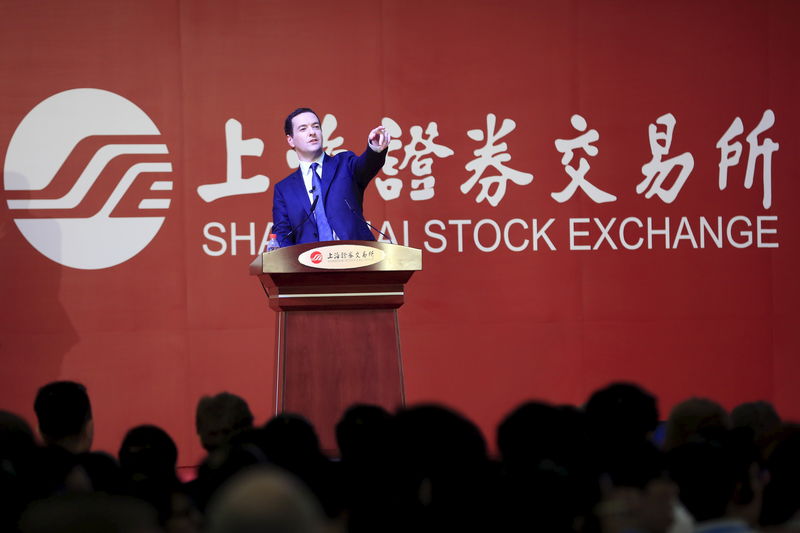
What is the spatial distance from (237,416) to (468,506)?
3.51ft

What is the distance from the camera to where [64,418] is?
2455 mm

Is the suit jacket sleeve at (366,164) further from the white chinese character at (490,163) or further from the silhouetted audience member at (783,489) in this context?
the silhouetted audience member at (783,489)

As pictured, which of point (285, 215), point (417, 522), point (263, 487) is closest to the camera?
point (263, 487)

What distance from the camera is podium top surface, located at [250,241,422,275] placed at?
322 cm

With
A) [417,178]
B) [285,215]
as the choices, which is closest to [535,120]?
[417,178]

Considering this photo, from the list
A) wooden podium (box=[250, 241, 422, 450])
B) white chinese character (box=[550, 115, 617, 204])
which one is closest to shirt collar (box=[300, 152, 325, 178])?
wooden podium (box=[250, 241, 422, 450])

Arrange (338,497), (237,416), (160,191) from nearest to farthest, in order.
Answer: (338,497), (237,416), (160,191)

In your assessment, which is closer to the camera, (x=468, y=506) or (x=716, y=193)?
(x=468, y=506)

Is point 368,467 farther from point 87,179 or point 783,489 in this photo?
point 87,179

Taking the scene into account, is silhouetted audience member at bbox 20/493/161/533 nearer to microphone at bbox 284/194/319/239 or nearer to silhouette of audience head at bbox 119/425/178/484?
silhouette of audience head at bbox 119/425/178/484

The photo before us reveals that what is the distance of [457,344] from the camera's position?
4.98 meters

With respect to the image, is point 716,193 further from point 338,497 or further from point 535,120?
point 338,497

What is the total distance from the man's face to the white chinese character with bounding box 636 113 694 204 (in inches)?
81.8

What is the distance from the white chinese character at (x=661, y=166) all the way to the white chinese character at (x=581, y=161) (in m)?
0.25
